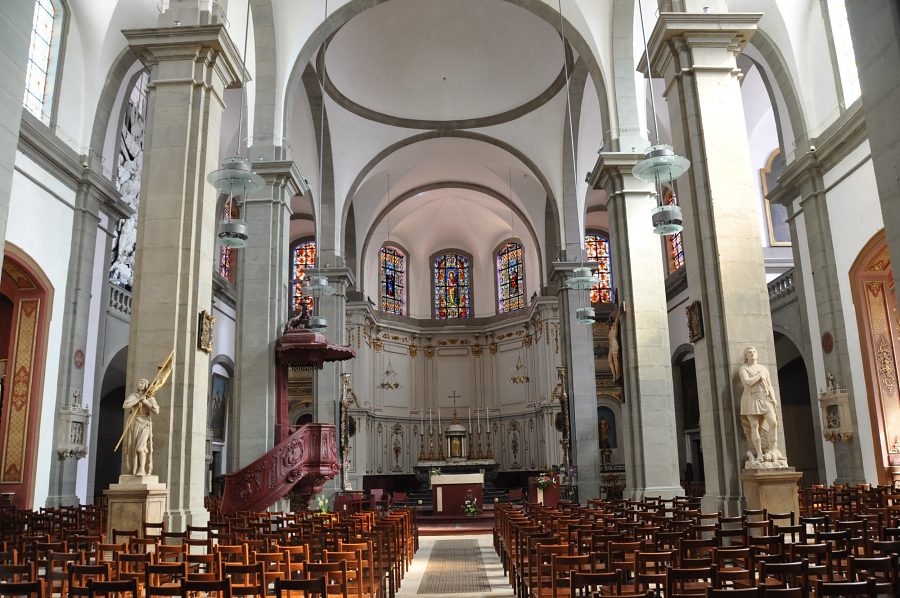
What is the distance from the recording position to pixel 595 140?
21.2 m

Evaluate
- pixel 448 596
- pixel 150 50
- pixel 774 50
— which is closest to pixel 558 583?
pixel 448 596

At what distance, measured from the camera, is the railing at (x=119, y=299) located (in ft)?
54.2

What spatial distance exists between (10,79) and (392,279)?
27112 millimetres

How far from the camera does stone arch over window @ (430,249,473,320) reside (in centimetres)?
3319

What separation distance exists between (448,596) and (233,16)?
11.6m

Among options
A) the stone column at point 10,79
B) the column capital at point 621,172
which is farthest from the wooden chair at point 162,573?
the column capital at point 621,172

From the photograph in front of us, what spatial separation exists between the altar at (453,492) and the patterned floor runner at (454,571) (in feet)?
17.8

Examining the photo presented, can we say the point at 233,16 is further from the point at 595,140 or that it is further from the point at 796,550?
the point at 796,550

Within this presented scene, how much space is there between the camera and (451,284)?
33.5 m

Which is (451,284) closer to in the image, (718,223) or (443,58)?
(443,58)

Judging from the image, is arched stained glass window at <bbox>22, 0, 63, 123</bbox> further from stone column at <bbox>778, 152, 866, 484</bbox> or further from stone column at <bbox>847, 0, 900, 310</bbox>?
stone column at <bbox>778, 152, 866, 484</bbox>

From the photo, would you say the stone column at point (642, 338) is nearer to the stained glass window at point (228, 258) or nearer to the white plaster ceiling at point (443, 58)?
the white plaster ceiling at point (443, 58)

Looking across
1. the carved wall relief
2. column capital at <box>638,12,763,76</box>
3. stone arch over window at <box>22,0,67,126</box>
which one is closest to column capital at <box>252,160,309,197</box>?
stone arch over window at <box>22,0,67,126</box>

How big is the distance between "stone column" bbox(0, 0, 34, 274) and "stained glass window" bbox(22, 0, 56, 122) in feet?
31.9
